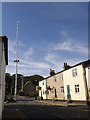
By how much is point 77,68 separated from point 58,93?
10860mm

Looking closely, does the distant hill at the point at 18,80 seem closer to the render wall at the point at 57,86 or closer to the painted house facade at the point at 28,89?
the painted house facade at the point at 28,89

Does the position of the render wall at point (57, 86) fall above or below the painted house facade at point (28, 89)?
above

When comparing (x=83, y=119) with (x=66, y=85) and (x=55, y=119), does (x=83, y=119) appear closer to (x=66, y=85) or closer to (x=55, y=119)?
(x=55, y=119)

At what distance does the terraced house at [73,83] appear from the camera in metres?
24.1

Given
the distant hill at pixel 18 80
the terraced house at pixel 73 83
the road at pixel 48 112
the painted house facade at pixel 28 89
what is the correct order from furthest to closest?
the distant hill at pixel 18 80 < the painted house facade at pixel 28 89 < the terraced house at pixel 73 83 < the road at pixel 48 112

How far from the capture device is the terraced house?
2412 cm

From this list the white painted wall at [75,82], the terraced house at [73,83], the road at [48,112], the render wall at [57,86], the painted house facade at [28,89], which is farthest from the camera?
the painted house facade at [28,89]

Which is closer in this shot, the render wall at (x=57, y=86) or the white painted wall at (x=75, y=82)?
the white painted wall at (x=75, y=82)

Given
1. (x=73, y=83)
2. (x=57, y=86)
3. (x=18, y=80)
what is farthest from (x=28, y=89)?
(x=73, y=83)

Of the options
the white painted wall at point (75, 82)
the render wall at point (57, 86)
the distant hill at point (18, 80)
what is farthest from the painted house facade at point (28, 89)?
the white painted wall at point (75, 82)

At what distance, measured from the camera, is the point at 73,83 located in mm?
28031

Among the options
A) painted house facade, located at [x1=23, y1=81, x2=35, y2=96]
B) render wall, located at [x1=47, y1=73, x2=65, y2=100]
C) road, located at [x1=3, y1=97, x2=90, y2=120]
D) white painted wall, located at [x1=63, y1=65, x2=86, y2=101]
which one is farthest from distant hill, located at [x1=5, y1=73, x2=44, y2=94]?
road, located at [x1=3, y1=97, x2=90, y2=120]

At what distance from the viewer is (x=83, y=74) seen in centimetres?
2466

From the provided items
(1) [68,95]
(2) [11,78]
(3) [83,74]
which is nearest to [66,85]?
(1) [68,95]
